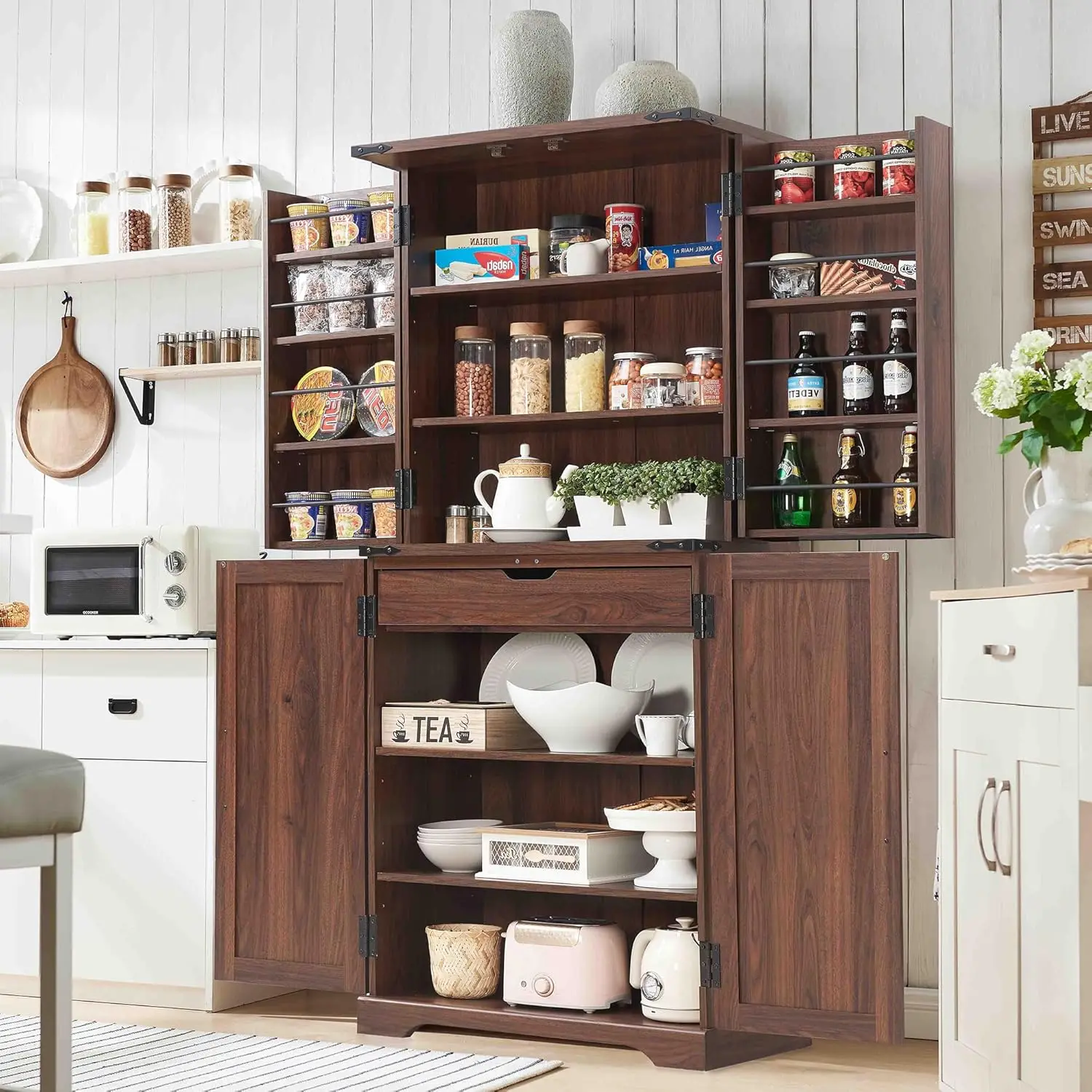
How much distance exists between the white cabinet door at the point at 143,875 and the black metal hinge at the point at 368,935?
436 millimetres

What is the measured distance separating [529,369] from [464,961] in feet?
4.22

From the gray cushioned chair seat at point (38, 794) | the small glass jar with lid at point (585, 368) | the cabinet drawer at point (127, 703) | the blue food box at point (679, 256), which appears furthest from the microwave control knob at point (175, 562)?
the gray cushioned chair seat at point (38, 794)

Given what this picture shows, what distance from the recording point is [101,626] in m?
3.93

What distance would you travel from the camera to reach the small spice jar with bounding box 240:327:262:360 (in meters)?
4.21

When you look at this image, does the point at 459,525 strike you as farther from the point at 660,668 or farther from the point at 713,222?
the point at 713,222

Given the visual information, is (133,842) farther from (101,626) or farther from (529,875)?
(529,875)

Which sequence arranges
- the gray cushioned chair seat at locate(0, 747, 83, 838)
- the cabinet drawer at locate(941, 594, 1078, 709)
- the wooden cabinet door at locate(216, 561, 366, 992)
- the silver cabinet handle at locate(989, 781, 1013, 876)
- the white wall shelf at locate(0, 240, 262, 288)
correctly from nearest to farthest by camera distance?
the gray cushioned chair seat at locate(0, 747, 83, 838), the cabinet drawer at locate(941, 594, 1078, 709), the silver cabinet handle at locate(989, 781, 1013, 876), the wooden cabinet door at locate(216, 561, 366, 992), the white wall shelf at locate(0, 240, 262, 288)

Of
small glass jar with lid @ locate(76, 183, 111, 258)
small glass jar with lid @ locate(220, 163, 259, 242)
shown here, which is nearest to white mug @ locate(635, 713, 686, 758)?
small glass jar with lid @ locate(220, 163, 259, 242)

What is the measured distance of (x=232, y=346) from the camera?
422 centimetres

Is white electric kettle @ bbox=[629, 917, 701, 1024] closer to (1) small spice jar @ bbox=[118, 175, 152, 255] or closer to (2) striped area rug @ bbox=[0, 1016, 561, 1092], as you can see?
(2) striped area rug @ bbox=[0, 1016, 561, 1092]

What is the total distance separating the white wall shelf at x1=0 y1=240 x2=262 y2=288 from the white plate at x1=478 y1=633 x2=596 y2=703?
117 centimetres

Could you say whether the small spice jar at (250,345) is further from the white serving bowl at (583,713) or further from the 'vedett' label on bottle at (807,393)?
the 'vedett' label on bottle at (807,393)

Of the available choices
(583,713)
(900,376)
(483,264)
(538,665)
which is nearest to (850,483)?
(900,376)

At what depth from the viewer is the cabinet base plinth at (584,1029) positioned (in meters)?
3.24
